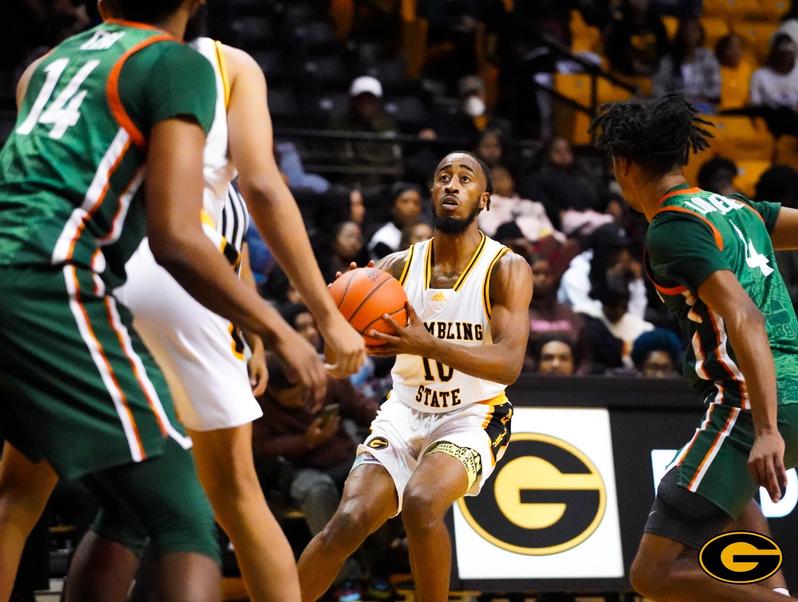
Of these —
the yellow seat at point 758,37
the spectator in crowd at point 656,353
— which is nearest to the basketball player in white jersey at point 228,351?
the spectator in crowd at point 656,353

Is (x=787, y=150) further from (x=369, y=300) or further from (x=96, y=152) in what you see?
(x=96, y=152)

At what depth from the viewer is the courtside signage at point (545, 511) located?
682cm

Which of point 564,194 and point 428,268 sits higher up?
point 428,268

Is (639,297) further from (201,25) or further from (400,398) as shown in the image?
(201,25)

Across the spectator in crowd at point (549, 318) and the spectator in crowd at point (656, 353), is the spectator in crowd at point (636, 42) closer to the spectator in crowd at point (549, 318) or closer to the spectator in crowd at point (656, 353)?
the spectator in crowd at point (549, 318)

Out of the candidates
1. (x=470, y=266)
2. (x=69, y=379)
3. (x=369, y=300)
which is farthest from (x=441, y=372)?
(x=69, y=379)

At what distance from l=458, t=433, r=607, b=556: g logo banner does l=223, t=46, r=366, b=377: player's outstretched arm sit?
11.4 feet

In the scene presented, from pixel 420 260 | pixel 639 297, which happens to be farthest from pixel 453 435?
pixel 639 297

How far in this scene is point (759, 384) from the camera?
4.18 metres

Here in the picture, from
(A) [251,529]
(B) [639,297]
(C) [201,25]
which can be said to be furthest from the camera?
(B) [639,297]

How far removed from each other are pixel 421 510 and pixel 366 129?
7.51 meters

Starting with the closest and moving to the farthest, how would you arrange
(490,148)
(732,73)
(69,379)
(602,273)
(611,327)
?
(69,379) < (611,327) < (602,273) < (490,148) < (732,73)

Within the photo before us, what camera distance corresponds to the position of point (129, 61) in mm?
2988

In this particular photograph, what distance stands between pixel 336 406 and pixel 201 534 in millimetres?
4568
